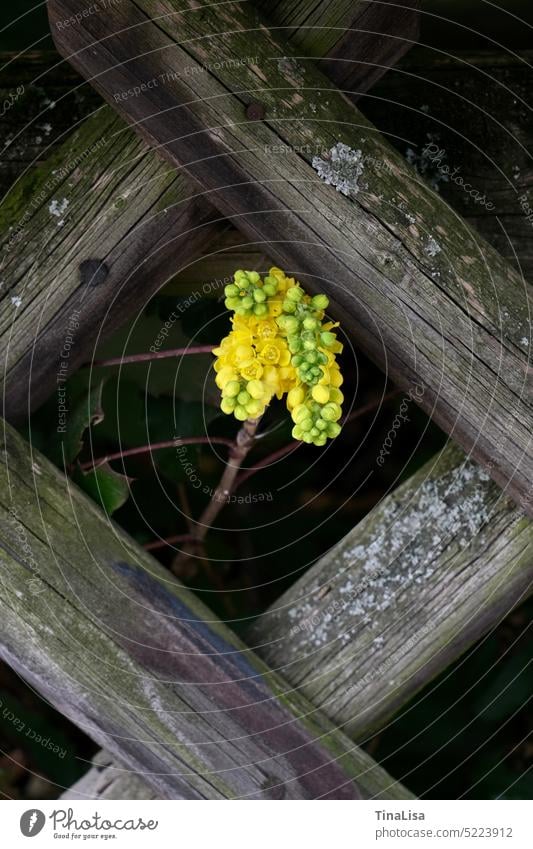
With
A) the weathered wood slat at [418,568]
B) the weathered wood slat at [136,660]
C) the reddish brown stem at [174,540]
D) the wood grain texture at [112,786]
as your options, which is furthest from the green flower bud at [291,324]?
the wood grain texture at [112,786]

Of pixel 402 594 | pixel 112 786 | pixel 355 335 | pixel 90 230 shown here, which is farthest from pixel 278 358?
pixel 112 786

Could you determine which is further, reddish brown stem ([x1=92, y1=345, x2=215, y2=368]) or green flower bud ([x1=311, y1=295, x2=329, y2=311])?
reddish brown stem ([x1=92, y1=345, x2=215, y2=368])

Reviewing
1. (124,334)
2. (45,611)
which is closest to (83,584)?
(45,611)

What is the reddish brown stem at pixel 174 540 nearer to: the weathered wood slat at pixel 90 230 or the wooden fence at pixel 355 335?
the wooden fence at pixel 355 335

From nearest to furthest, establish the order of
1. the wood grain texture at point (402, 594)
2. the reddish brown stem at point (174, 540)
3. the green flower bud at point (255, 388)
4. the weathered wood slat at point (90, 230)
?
the green flower bud at point (255, 388)
the weathered wood slat at point (90, 230)
the wood grain texture at point (402, 594)
the reddish brown stem at point (174, 540)

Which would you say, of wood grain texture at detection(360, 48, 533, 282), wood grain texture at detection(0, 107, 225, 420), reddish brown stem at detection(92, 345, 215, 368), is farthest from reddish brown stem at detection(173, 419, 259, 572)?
wood grain texture at detection(360, 48, 533, 282)

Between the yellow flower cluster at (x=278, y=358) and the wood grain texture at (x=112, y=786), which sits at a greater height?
the yellow flower cluster at (x=278, y=358)

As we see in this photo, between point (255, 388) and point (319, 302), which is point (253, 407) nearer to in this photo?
point (255, 388)

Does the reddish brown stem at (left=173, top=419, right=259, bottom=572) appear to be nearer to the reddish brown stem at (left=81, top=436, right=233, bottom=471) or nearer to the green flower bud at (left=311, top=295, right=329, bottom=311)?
the reddish brown stem at (left=81, top=436, right=233, bottom=471)
